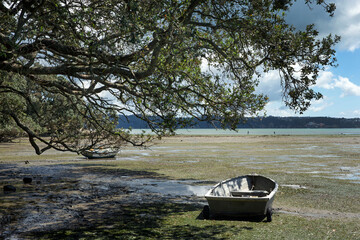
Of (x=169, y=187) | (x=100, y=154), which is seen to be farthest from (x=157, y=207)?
(x=100, y=154)

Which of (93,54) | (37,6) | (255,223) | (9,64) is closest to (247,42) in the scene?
(93,54)

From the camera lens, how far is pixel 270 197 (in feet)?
36.7

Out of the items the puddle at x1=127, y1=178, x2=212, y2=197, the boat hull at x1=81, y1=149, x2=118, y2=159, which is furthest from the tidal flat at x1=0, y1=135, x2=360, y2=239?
the boat hull at x1=81, y1=149, x2=118, y2=159

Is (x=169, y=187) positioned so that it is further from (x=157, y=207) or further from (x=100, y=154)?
(x=100, y=154)

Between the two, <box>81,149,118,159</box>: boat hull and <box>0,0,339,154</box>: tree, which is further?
<box>81,149,118,159</box>: boat hull

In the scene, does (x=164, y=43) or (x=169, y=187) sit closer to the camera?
(x=164, y=43)

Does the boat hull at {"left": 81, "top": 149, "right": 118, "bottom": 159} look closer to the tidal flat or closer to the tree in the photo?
the tidal flat

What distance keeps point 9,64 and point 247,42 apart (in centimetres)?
879

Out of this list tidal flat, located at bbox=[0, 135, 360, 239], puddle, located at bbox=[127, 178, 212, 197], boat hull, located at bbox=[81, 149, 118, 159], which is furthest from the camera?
boat hull, located at bbox=[81, 149, 118, 159]

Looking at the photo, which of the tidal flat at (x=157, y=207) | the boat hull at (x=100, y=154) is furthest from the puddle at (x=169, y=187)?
the boat hull at (x=100, y=154)

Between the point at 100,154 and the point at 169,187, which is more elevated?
the point at 100,154

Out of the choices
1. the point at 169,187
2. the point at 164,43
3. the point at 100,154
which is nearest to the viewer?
the point at 164,43

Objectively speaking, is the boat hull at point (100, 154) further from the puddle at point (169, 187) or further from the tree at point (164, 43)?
the tree at point (164, 43)

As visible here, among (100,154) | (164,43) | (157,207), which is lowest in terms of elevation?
(157,207)
